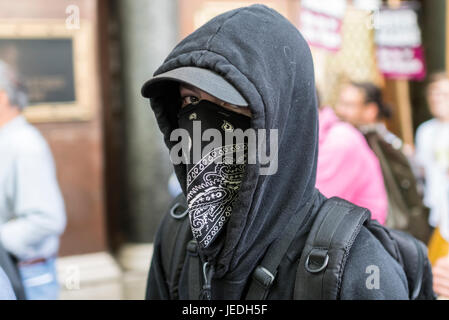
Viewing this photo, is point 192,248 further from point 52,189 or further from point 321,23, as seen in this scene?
point 321,23

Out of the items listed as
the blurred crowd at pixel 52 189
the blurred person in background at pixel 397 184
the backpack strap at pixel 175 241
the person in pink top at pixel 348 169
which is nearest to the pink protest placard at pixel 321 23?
the blurred person in background at pixel 397 184

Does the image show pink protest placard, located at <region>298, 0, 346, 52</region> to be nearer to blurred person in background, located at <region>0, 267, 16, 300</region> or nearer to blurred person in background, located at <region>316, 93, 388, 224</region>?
blurred person in background, located at <region>316, 93, 388, 224</region>

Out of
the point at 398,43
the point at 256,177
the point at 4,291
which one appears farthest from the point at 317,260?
the point at 398,43

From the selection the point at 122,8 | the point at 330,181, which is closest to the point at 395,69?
the point at 122,8

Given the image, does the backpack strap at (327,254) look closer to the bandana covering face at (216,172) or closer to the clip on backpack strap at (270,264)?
the clip on backpack strap at (270,264)

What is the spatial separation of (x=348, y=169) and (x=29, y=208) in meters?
1.82

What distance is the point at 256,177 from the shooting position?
1349 millimetres

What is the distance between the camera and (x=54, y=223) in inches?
108

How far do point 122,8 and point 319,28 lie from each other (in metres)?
2.01

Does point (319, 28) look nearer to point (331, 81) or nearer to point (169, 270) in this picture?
point (331, 81)

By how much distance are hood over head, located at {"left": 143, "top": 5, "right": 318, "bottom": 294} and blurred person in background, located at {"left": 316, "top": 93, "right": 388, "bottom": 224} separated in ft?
4.83

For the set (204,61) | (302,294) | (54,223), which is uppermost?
(204,61)

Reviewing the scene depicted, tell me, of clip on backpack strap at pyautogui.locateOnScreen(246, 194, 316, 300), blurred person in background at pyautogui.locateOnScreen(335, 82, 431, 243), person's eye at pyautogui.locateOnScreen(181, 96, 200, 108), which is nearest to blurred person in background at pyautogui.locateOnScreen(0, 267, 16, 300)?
clip on backpack strap at pyautogui.locateOnScreen(246, 194, 316, 300)

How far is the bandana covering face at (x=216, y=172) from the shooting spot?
4.76 ft
